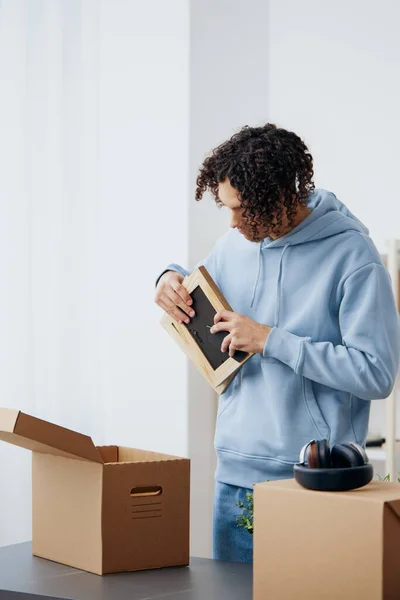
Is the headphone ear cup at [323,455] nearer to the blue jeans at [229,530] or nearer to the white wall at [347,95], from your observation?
the blue jeans at [229,530]

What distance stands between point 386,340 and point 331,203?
36 centimetres

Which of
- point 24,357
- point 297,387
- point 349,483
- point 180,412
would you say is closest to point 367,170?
point 180,412

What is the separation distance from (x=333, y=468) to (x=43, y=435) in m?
0.54

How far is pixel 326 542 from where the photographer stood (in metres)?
1.24

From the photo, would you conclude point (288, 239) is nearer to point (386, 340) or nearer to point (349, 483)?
point (386, 340)

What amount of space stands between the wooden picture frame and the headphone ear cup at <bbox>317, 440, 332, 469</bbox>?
0.52 metres

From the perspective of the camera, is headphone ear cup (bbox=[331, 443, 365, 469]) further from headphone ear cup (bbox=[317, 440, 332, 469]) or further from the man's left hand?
the man's left hand

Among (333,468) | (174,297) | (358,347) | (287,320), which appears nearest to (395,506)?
(333,468)

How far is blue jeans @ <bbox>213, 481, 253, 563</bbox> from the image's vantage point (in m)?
1.80

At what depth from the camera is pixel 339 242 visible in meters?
1.82

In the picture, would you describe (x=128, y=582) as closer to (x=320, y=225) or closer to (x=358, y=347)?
(x=358, y=347)

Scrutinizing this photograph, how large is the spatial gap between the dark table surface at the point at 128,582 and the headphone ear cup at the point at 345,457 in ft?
1.01

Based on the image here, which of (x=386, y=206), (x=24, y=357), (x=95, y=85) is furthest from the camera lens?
(x=386, y=206)

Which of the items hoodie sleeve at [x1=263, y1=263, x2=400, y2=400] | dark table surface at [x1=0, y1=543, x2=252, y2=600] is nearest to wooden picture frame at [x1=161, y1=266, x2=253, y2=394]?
hoodie sleeve at [x1=263, y1=263, x2=400, y2=400]
